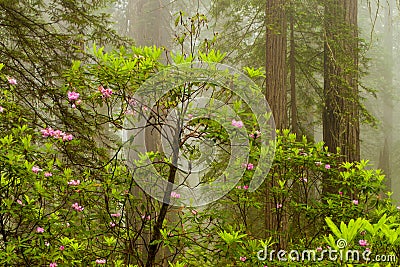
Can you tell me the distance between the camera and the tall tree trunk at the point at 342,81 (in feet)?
19.6

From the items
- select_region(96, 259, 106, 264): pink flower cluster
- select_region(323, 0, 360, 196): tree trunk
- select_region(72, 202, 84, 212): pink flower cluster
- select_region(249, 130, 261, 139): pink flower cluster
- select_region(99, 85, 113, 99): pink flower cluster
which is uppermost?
select_region(323, 0, 360, 196): tree trunk

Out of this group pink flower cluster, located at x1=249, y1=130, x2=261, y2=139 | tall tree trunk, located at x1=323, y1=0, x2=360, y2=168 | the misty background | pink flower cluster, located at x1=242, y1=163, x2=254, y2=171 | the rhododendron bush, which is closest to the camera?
the rhododendron bush

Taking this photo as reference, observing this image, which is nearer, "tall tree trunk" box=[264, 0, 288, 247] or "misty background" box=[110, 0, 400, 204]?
"tall tree trunk" box=[264, 0, 288, 247]

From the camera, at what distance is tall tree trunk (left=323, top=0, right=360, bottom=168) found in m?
5.98

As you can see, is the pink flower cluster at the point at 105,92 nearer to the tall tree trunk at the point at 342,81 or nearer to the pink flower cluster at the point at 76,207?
the pink flower cluster at the point at 76,207

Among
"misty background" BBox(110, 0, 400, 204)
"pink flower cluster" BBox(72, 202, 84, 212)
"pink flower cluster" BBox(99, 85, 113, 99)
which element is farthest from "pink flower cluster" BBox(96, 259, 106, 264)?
"misty background" BBox(110, 0, 400, 204)

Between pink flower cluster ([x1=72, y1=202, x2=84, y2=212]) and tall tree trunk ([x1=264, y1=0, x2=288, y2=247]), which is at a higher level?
tall tree trunk ([x1=264, y1=0, x2=288, y2=247])

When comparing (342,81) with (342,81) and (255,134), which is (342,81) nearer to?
(342,81)

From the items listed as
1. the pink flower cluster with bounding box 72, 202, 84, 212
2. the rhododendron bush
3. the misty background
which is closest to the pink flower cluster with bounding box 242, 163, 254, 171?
Result: the rhododendron bush

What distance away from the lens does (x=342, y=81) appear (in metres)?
6.02

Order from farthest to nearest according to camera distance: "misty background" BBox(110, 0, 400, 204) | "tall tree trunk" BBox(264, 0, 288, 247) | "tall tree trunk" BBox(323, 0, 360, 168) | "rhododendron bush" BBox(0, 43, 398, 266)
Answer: "misty background" BBox(110, 0, 400, 204) → "tall tree trunk" BBox(323, 0, 360, 168) → "tall tree trunk" BBox(264, 0, 288, 247) → "rhododendron bush" BBox(0, 43, 398, 266)

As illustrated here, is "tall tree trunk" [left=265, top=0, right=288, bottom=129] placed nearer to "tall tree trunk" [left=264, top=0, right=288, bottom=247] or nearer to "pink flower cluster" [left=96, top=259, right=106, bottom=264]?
"tall tree trunk" [left=264, top=0, right=288, bottom=247]

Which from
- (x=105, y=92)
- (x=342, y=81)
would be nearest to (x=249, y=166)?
(x=105, y=92)

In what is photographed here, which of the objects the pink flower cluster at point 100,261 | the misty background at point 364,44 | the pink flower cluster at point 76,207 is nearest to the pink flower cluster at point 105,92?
the misty background at point 364,44
